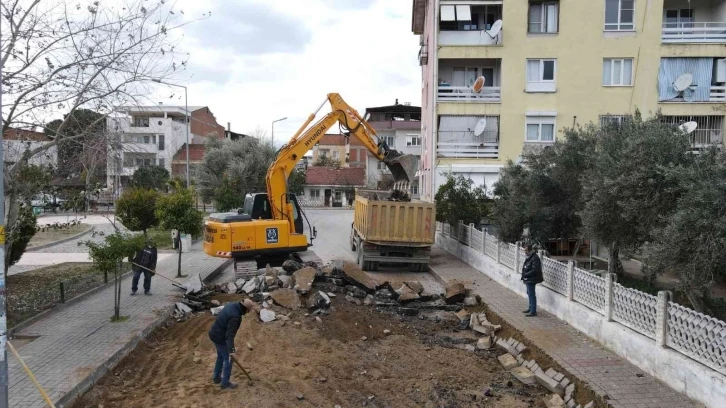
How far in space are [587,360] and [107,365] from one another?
7.05 meters

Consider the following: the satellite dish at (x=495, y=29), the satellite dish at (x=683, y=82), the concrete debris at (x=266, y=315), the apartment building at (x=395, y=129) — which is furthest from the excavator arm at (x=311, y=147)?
the apartment building at (x=395, y=129)

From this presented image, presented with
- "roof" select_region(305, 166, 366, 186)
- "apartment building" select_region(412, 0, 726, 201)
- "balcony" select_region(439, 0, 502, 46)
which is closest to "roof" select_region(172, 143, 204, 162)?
"roof" select_region(305, 166, 366, 186)

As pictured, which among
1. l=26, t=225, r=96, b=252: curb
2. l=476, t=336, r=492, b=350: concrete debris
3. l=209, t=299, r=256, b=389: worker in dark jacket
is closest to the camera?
l=209, t=299, r=256, b=389: worker in dark jacket

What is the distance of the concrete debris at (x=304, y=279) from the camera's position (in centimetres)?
1180

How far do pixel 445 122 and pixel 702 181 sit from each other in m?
16.2

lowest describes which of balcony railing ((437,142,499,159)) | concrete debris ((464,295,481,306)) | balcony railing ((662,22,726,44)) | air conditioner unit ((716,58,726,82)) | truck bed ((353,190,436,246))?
concrete debris ((464,295,481,306))

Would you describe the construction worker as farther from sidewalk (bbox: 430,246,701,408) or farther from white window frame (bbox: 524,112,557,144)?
white window frame (bbox: 524,112,557,144)

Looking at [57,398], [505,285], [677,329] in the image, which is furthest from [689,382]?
[57,398]

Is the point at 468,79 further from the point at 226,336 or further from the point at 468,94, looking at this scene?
the point at 226,336

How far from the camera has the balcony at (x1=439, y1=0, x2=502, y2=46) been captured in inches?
858

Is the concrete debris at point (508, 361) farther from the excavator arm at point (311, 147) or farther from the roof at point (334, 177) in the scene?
the roof at point (334, 177)

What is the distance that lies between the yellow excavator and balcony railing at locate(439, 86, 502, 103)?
20.9 ft

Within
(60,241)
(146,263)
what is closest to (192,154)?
(60,241)

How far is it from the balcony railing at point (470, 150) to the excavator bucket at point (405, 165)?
578 cm
